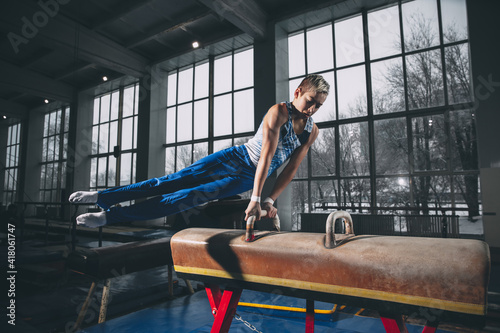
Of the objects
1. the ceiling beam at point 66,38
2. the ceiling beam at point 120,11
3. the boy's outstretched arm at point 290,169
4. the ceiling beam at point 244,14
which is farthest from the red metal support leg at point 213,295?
the ceiling beam at point 66,38

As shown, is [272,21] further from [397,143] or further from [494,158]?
[494,158]

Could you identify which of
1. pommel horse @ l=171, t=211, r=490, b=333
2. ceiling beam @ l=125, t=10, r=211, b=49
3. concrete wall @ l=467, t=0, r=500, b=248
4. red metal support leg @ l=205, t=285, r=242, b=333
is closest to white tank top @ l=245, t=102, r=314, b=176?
pommel horse @ l=171, t=211, r=490, b=333

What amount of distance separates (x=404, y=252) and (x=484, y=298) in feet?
0.95

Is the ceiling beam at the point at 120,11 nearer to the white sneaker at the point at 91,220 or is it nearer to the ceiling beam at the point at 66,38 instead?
the ceiling beam at the point at 66,38

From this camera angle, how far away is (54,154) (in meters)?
13.5

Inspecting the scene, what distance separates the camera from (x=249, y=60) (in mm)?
8539

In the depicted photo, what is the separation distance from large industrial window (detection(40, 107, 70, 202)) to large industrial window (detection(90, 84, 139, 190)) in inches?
77.8

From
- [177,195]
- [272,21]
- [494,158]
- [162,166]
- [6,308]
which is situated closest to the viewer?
[177,195]

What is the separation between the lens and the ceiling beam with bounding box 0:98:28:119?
46.4 ft

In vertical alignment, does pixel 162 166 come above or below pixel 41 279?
above

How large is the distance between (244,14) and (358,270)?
22.7 feet

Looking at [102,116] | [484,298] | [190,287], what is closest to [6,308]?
[190,287]

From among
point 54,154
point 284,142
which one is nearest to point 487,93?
point 284,142

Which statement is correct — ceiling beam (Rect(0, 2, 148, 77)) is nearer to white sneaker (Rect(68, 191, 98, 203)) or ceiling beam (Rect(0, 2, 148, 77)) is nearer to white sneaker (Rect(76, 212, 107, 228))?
white sneaker (Rect(68, 191, 98, 203))
